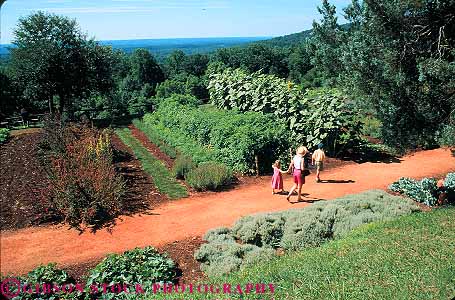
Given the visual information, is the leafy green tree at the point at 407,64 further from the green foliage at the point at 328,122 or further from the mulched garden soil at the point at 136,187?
the mulched garden soil at the point at 136,187

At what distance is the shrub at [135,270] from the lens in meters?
7.45

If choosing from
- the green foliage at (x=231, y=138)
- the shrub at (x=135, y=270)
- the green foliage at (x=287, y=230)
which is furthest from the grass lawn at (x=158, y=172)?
the shrub at (x=135, y=270)

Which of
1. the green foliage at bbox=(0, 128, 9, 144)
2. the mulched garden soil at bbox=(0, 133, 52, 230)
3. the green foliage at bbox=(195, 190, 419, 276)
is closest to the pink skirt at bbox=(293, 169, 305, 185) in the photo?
the green foliage at bbox=(195, 190, 419, 276)

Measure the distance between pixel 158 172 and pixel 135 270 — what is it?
772 centimetres

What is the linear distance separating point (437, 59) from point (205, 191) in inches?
303

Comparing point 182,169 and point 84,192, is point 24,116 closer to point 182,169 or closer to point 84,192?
point 182,169

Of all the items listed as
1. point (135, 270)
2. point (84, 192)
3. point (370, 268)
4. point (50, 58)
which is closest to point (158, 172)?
point (84, 192)

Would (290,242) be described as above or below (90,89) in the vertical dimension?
below

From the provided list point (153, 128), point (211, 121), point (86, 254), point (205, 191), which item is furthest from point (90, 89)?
point (86, 254)

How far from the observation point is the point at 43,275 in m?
7.46

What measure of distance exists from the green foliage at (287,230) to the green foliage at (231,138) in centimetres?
442

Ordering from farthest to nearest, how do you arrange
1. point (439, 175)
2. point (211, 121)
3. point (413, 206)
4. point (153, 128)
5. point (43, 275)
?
point (153, 128)
point (211, 121)
point (439, 175)
point (413, 206)
point (43, 275)

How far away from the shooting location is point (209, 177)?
13.2m

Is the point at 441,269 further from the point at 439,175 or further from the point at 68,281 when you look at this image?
the point at 439,175
